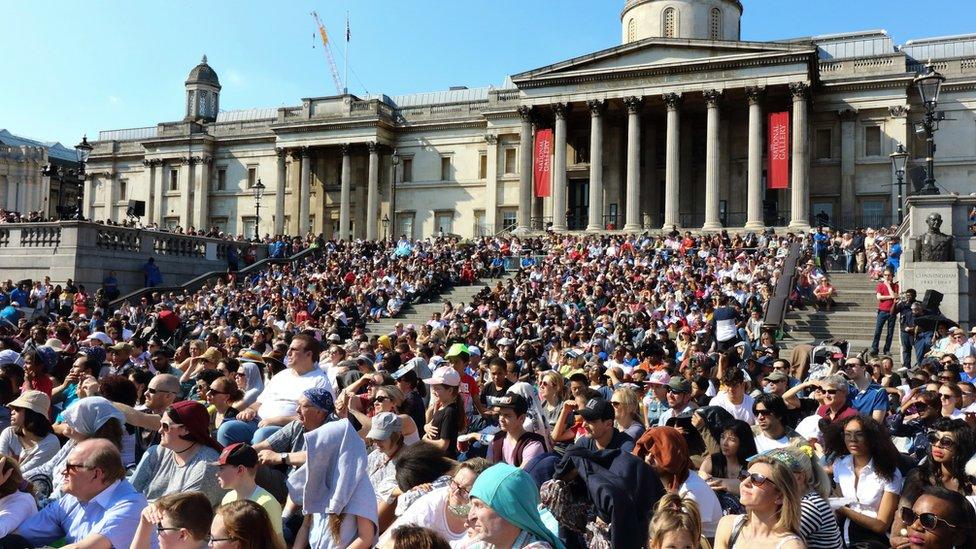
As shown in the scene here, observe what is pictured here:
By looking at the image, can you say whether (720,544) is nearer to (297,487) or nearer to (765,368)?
(297,487)

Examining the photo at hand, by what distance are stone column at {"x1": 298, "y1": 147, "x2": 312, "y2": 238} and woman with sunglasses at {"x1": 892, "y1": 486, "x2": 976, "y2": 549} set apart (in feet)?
166

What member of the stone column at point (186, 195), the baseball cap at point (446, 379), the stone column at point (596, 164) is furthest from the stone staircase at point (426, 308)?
the stone column at point (186, 195)

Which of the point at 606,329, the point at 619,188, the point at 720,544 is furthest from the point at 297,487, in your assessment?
the point at 619,188

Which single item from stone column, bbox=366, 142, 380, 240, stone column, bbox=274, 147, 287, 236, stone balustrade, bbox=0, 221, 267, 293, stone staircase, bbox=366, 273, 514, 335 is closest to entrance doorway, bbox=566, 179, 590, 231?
stone column, bbox=366, 142, 380, 240

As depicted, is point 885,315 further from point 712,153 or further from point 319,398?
point 712,153

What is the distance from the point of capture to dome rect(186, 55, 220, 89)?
62.5m

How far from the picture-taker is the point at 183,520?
445cm

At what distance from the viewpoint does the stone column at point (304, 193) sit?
53.2m

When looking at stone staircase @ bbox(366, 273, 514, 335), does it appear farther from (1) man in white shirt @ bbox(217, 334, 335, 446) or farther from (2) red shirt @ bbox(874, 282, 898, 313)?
(1) man in white shirt @ bbox(217, 334, 335, 446)

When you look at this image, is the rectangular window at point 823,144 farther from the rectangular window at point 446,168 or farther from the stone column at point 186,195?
the stone column at point 186,195

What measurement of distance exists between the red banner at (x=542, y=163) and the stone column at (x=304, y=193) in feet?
52.5

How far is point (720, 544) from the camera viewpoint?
489 cm

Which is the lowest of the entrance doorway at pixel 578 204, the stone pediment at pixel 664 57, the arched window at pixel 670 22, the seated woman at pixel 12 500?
the seated woman at pixel 12 500

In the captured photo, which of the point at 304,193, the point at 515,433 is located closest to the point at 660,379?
the point at 515,433
